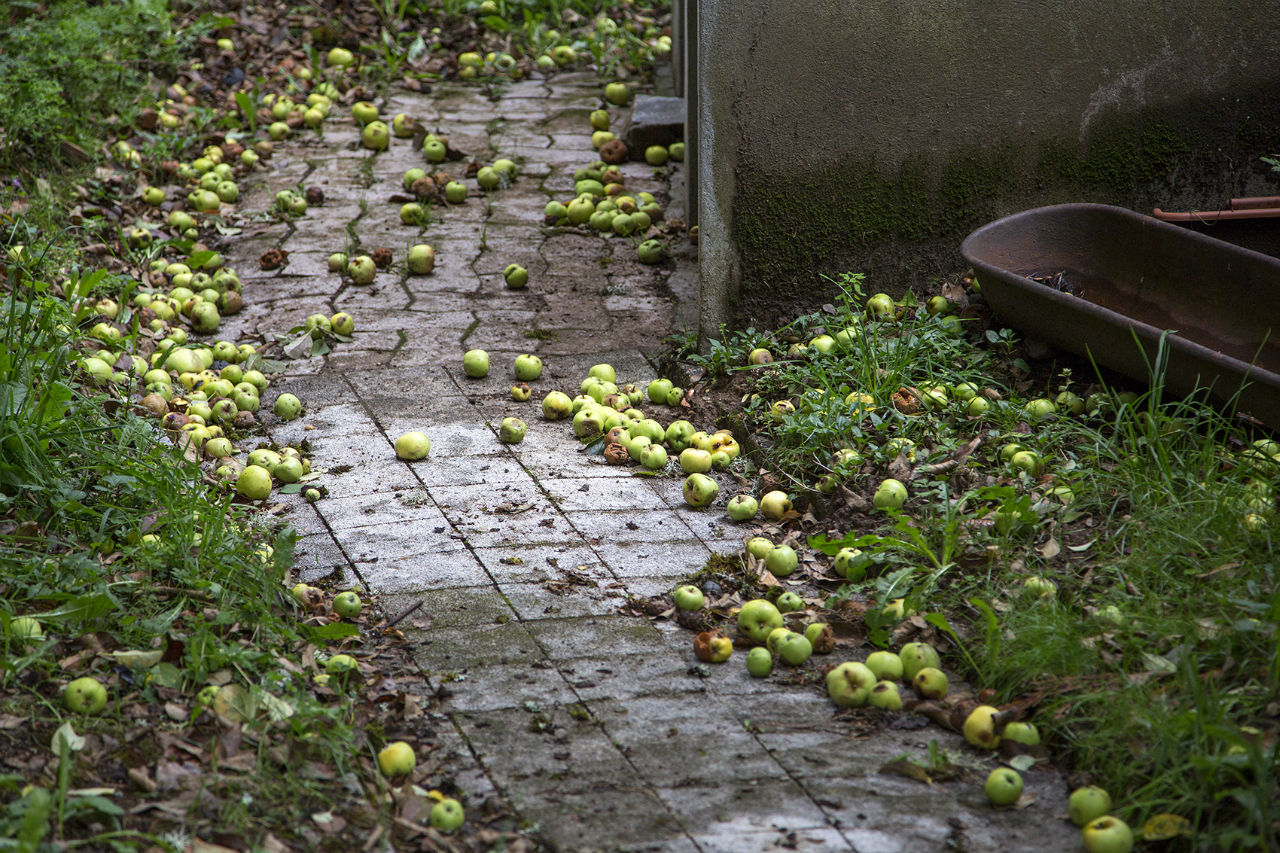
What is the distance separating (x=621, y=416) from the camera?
15.0 feet

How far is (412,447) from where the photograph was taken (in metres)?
4.28

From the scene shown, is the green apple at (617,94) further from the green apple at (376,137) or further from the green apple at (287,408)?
the green apple at (287,408)

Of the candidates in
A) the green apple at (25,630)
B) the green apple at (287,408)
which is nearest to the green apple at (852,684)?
the green apple at (25,630)

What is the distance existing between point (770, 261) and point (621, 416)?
1.00 m

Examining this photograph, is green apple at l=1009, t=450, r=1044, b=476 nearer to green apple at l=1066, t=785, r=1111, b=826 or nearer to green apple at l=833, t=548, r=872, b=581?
green apple at l=833, t=548, r=872, b=581

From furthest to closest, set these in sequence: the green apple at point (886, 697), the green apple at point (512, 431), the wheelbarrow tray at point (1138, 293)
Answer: the green apple at point (512, 431) < the wheelbarrow tray at point (1138, 293) < the green apple at point (886, 697)

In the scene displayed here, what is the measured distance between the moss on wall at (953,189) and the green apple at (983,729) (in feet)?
7.99

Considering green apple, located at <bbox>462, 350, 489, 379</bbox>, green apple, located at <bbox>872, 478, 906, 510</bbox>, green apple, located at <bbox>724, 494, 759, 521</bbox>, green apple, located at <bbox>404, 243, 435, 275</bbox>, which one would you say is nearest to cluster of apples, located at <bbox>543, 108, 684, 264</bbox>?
green apple, located at <bbox>404, 243, 435, 275</bbox>

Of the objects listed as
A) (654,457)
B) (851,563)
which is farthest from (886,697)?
(654,457)

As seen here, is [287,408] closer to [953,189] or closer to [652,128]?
[953,189]

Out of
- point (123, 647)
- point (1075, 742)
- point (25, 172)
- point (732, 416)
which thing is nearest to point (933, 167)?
point (732, 416)

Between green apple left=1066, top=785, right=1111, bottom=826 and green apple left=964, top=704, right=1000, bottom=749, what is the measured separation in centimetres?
28

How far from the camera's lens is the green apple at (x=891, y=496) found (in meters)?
3.71

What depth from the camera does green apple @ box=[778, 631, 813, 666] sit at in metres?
3.18
